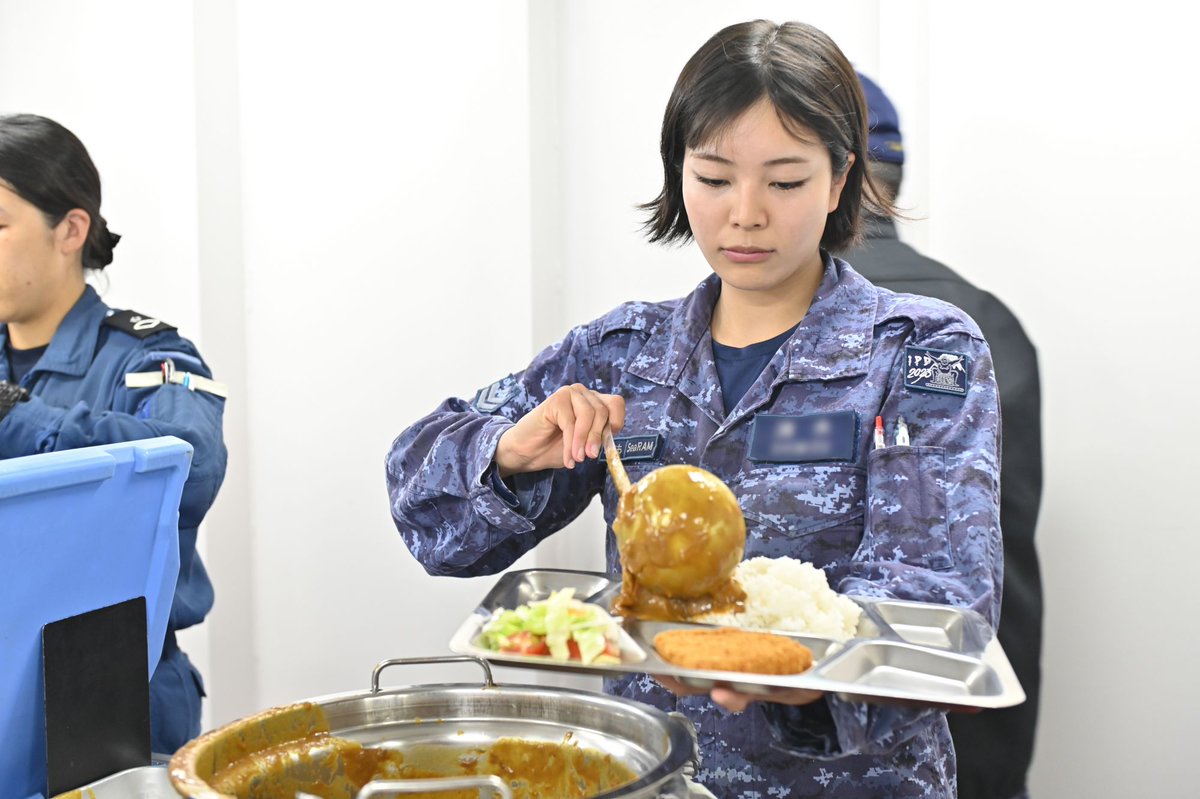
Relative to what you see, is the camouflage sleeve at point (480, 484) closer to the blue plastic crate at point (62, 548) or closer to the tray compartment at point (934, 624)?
the blue plastic crate at point (62, 548)

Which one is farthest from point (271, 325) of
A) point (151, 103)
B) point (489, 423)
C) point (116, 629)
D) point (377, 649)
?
point (116, 629)

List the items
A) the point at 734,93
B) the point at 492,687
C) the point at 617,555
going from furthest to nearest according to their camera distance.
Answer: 1. the point at 617,555
2. the point at 734,93
3. the point at 492,687

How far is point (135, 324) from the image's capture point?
2727mm

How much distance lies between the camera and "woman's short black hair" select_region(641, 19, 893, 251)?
64.6 inches

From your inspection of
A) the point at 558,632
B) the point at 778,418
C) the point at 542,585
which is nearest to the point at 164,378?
the point at 542,585

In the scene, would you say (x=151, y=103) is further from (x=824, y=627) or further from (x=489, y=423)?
A: (x=824, y=627)

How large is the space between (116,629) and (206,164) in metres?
2.49

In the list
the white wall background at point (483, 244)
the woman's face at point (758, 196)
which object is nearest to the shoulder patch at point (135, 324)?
the white wall background at point (483, 244)

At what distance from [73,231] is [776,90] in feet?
6.12

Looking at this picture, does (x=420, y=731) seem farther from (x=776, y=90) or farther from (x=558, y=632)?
(x=776, y=90)

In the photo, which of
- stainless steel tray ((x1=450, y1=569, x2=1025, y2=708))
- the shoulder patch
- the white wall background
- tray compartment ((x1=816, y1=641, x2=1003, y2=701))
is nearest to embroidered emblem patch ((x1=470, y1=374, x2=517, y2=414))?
stainless steel tray ((x1=450, y1=569, x2=1025, y2=708))

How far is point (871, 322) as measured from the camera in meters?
1.72

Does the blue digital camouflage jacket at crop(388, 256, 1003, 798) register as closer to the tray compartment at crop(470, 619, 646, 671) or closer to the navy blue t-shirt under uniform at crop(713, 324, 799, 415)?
the navy blue t-shirt under uniform at crop(713, 324, 799, 415)

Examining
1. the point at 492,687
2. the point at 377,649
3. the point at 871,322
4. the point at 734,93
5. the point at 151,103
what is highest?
the point at 151,103
